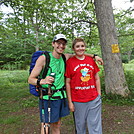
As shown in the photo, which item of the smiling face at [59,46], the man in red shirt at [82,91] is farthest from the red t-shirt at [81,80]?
the smiling face at [59,46]

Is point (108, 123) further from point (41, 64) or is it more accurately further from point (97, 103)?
point (41, 64)

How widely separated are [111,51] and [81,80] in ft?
9.83

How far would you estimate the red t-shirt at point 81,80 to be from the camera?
2217 millimetres

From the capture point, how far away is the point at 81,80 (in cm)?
223

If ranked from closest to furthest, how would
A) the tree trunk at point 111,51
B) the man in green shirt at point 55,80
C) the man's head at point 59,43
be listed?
the man in green shirt at point 55,80 < the man's head at point 59,43 < the tree trunk at point 111,51

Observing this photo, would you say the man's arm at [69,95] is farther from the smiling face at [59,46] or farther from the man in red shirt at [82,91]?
the smiling face at [59,46]

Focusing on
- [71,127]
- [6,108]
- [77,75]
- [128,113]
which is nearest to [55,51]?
[77,75]

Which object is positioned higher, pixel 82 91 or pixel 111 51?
pixel 111 51

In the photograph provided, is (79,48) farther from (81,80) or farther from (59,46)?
(81,80)

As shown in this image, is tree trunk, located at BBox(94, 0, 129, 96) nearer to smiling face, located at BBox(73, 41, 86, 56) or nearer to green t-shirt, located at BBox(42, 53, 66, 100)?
smiling face, located at BBox(73, 41, 86, 56)

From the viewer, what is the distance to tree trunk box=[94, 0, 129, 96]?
481cm

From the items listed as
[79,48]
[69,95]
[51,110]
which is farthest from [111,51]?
[51,110]

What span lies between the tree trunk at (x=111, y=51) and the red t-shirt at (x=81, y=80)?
9.16ft

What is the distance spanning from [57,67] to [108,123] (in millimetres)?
2341
